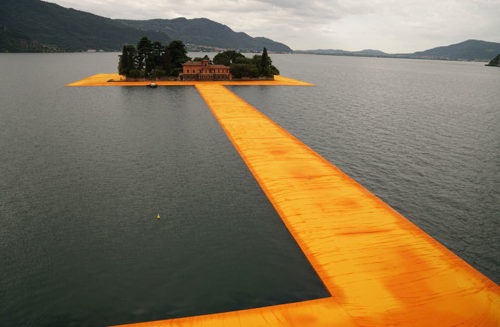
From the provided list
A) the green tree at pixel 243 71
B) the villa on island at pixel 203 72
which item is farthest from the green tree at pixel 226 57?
the villa on island at pixel 203 72

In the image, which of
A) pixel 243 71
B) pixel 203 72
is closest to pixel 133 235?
pixel 203 72

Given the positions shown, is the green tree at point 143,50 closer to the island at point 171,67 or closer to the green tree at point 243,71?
the island at point 171,67

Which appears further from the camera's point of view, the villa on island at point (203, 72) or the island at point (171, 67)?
the villa on island at point (203, 72)

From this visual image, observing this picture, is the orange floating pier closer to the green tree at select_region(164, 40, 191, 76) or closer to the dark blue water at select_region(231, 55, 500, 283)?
the dark blue water at select_region(231, 55, 500, 283)

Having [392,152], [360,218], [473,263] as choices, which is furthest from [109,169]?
[392,152]

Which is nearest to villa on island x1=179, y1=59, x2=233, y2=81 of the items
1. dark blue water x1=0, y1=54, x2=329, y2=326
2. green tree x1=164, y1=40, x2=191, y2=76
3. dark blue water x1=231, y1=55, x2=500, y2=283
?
green tree x1=164, y1=40, x2=191, y2=76

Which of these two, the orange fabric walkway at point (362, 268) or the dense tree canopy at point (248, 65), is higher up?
the dense tree canopy at point (248, 65)

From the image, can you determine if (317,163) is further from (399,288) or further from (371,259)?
(399,288)
